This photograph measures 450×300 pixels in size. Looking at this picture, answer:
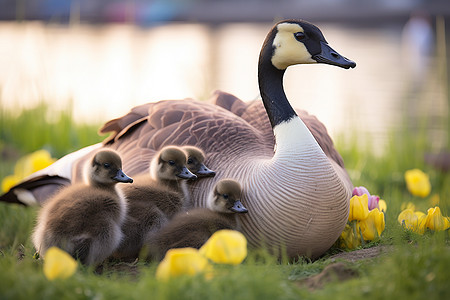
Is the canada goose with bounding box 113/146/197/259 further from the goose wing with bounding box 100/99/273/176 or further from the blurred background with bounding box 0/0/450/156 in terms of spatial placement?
the blurred background with bounding box 0/0/450/156

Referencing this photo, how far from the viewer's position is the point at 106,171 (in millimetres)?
3895

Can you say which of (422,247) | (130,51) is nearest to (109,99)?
(422,247)

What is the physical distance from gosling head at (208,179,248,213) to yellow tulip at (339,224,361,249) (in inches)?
38.2

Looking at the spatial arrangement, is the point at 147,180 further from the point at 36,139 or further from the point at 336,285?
the point at 36,139

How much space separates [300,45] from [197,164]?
41.9 inches

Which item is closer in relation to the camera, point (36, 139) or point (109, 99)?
point (36, 139)

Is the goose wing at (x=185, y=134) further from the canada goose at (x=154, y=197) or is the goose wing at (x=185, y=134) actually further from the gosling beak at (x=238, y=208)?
the gosling beak at (x=238, y=208)

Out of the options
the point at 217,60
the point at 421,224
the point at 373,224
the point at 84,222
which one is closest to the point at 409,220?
the point at 421,224

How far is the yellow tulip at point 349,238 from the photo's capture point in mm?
4359

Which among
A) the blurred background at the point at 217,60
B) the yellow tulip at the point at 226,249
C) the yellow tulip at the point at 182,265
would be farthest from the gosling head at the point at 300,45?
the blurred background at the point at 217,60

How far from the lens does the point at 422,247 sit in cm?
320

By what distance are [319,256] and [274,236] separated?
507 millimetres

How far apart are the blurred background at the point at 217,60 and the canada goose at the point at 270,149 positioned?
6.42 feet

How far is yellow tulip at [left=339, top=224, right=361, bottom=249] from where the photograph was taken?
436 centimetres
